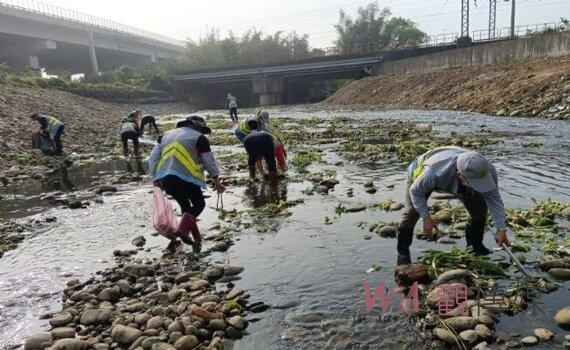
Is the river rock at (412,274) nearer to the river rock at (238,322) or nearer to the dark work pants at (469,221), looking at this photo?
the dark work pants at (469,221)

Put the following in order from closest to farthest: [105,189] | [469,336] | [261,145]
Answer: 1. [469,336]
2. [261,145]
3. [105,189]

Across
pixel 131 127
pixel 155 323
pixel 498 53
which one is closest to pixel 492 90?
pixel 498 53

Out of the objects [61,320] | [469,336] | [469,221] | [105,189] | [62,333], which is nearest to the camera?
[469,336]

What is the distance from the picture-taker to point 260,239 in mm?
7398

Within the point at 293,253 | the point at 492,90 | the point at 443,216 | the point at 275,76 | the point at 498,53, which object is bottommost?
the point at 293,253

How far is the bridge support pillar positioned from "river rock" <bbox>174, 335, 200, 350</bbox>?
205ft

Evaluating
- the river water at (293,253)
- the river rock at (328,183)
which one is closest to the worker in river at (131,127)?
the river water at (293,253)

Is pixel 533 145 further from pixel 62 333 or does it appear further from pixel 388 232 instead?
pixel 62 333

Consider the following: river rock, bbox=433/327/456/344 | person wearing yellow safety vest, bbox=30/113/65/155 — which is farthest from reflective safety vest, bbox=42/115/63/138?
river rock, bbox=433/327/456/344

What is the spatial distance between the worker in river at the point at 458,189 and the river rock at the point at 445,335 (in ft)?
3.90

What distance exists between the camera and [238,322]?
4.60 metres

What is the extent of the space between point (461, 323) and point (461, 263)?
1.32 meters

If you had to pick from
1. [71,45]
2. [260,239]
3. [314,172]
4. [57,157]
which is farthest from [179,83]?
[260,239]

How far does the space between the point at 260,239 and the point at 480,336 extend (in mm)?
4032
